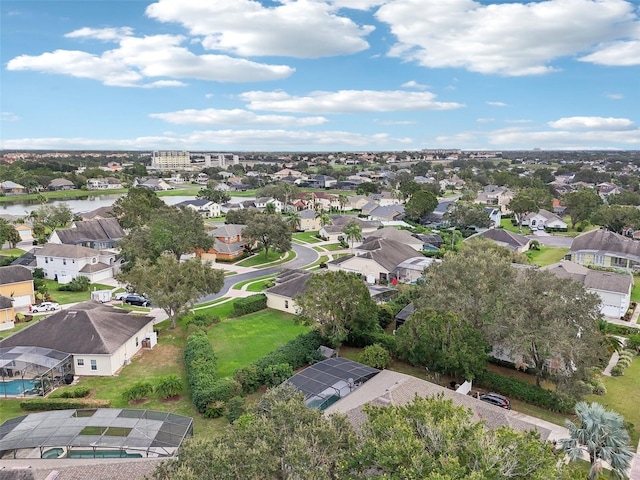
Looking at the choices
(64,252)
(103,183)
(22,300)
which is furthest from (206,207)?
(103,183)

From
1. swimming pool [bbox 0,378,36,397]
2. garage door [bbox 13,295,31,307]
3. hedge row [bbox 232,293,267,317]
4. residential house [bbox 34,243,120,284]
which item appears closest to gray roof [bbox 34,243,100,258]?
residential house [bbox 34,243,120,284]

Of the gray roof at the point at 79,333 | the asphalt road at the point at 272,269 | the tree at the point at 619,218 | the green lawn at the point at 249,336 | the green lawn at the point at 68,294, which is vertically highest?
the tree at the point at 619,218

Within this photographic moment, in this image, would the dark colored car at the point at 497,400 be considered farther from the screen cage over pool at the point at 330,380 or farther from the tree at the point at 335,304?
the tree at the point at 335,304

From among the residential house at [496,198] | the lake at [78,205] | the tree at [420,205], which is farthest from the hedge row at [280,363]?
the residential house at [496,198]

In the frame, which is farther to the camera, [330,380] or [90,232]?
[90,232]

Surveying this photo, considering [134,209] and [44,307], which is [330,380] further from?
[134,209]

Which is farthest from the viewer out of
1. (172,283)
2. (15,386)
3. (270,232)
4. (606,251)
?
(270,232)
